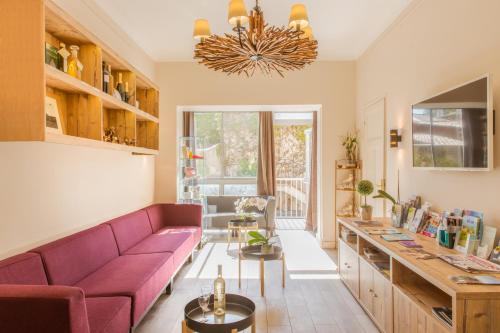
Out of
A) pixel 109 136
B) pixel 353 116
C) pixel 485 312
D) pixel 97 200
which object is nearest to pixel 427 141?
pixel 485 312

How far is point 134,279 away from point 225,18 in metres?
3.12

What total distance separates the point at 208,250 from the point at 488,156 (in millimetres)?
4193

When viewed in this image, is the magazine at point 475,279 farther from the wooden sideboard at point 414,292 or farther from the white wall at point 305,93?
the white wall at point 305,93

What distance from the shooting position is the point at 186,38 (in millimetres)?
4773

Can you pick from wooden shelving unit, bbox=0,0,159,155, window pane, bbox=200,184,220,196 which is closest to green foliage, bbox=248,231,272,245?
wooden shelving unit, bbox=0,0,159,155

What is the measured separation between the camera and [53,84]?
103 inches

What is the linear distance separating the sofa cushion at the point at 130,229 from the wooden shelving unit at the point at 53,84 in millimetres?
817

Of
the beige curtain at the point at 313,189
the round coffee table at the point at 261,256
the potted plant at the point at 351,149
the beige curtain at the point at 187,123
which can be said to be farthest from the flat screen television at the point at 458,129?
the beige curtain at the point at 187,123

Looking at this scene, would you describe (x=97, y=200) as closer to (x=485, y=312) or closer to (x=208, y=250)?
(x=208, y=250)

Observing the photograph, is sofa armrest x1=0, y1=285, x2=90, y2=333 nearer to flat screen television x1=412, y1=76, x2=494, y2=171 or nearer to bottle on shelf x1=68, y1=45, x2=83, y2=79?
bottle on shelf x1=68, y1=45, x2=83, y2=79

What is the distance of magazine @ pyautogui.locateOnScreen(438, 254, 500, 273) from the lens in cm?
203

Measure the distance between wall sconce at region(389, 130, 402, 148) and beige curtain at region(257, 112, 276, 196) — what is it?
3754mm

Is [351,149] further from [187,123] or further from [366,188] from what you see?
[187,123]

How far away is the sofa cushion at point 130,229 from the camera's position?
3654 mm
